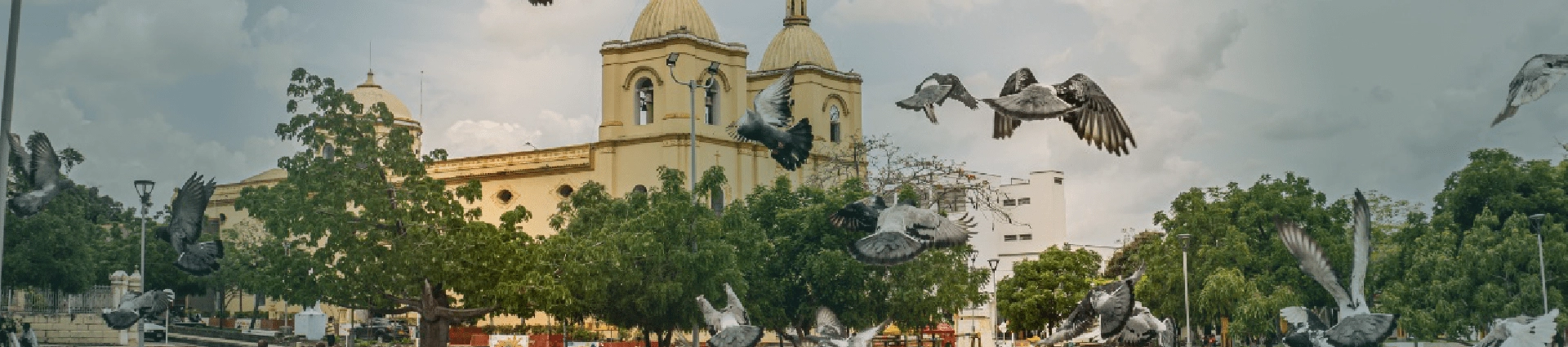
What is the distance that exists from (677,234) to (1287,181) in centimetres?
2365

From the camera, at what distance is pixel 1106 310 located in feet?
78.4

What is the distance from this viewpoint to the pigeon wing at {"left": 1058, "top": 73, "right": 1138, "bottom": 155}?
15742 mm

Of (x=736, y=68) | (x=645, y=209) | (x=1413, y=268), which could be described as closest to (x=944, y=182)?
(x=736, y=68)

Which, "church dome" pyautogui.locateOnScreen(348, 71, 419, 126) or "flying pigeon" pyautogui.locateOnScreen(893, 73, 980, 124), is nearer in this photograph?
"flying pigeon" pyautogui.locateOnScreen(893, 73, 980, 124)

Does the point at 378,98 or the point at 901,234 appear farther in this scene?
the point at 378,98

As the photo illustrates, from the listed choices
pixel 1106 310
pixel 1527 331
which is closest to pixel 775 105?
pixel 1106 310

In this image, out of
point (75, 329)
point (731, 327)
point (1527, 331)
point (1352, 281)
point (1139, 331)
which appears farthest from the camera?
point (75, 329)

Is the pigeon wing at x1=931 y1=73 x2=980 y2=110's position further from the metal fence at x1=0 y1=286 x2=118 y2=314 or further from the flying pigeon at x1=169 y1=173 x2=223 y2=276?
the metal fence at x1=0 y1=286 x2=118 y2=314

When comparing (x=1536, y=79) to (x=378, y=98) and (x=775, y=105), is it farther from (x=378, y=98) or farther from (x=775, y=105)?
(x=378, y=98)

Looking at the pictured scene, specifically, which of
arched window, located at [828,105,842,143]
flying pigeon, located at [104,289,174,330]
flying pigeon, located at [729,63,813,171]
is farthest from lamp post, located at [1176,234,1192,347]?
flying pigeon, located at [729,63,813,171]

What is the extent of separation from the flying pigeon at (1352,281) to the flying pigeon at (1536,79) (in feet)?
11.8

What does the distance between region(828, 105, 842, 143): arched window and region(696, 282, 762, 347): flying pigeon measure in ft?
145

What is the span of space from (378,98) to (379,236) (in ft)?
A: 121

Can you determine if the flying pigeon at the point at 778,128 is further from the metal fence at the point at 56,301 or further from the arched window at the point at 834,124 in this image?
the arched window at the point at 834,124
